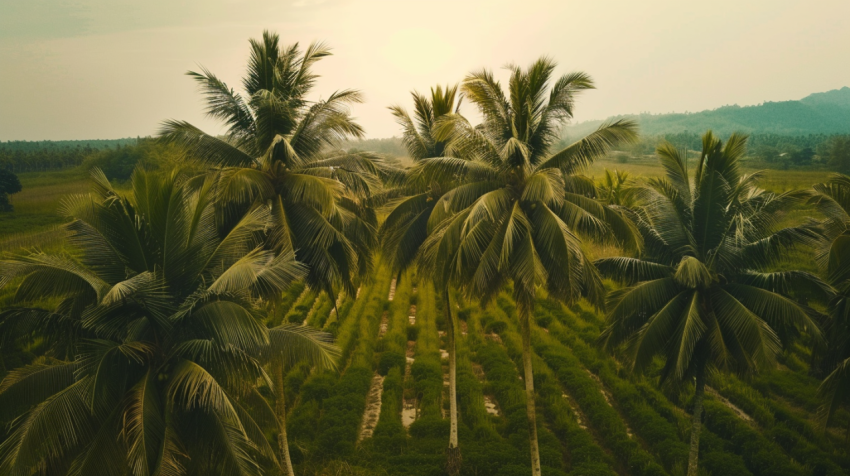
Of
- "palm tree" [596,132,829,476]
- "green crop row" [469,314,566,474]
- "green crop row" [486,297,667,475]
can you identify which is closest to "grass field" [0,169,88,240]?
"green crop row" [469,314,566,474]

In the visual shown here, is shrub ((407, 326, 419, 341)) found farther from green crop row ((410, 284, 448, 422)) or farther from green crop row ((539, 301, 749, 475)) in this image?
green crop row ((539, 301, 749, 475))

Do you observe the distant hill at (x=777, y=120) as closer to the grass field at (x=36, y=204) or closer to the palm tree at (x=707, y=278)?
the grass field at (x=36, y=204)

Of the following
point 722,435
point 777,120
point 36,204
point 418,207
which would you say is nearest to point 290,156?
point 418,207

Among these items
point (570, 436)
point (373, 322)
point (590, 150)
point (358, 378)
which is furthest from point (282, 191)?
point (373, 322)

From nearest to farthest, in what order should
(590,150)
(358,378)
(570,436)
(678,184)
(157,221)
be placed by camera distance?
(157,221) < (590,150) < (678,184) < (570,436) < (358,378)

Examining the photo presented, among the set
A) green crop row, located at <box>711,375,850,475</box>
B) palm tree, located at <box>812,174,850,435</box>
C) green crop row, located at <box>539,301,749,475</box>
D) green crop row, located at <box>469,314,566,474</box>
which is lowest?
green crop row, located at <box>711,375,850,475</box>

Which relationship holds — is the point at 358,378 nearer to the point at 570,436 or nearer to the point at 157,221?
→ the point at 570,436
